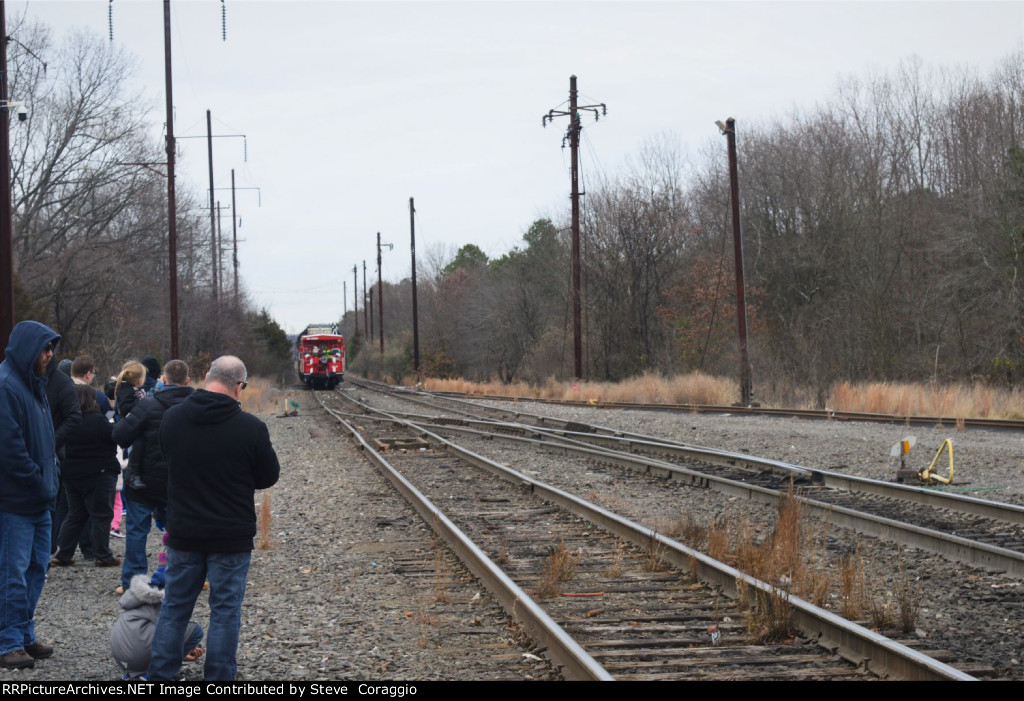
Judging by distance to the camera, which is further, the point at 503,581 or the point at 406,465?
the point at 406,465

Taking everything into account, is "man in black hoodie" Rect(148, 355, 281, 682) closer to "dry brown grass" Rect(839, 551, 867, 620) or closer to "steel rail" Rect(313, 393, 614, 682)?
"steel rail" Rect(313, 393, 614, 682)

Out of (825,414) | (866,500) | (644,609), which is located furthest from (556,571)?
(825,414)

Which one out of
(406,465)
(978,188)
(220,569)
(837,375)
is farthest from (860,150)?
(220,569)

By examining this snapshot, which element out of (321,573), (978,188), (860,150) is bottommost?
(321,573)

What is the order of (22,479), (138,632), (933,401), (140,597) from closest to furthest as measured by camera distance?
(138,632) < (140,597) < (22,479) < (933,401)

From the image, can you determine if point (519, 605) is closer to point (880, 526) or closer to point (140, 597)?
point (140, 597)

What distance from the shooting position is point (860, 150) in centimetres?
4109

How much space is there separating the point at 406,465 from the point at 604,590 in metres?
9.77

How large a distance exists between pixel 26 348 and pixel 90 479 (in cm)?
311

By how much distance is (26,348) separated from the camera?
20.4 feet

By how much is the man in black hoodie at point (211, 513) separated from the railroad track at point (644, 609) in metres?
1.91

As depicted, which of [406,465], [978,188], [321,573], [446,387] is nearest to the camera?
[321,573]

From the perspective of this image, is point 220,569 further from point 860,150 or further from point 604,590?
point 860,150

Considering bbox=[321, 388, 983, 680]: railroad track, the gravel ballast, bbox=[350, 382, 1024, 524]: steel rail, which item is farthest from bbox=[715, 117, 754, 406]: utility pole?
bbox=[321, 388, 983, 680]: railroad track
